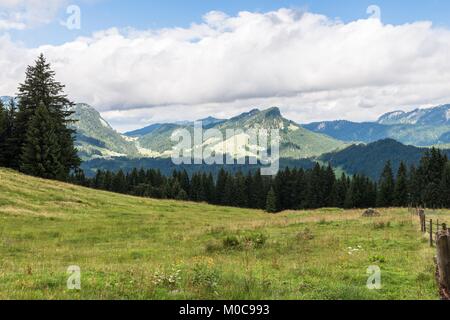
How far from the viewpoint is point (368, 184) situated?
13400 centimetres

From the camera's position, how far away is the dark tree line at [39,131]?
66500 mm

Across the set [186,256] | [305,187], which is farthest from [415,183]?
[186,256]

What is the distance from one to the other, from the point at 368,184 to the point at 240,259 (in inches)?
4777

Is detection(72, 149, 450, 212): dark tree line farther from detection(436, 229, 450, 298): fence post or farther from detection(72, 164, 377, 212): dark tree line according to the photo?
detection(436, 229, 450, 298): fence post

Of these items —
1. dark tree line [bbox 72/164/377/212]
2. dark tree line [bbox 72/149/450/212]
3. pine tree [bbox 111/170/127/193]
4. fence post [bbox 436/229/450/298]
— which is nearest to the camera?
fence post [bbox 436/229/450/298]

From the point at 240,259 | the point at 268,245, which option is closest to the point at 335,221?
the point at 268,245

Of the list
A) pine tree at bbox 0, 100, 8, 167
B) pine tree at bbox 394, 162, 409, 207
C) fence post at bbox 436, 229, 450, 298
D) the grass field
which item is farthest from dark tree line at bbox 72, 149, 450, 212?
fence post at bbox 436, 229, 450, 298

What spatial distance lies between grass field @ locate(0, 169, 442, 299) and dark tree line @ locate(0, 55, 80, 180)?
17320 millimetres

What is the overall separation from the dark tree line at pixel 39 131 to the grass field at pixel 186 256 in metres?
17.3

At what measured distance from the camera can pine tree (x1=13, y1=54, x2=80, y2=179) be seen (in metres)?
→ 71.2

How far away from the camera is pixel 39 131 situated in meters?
66.1

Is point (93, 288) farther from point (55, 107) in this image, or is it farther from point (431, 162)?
point (431, 162)

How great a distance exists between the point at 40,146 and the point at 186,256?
5152 centimetres

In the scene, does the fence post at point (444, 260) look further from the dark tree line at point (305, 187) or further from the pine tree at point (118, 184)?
the pine tree at point (118, 184)
